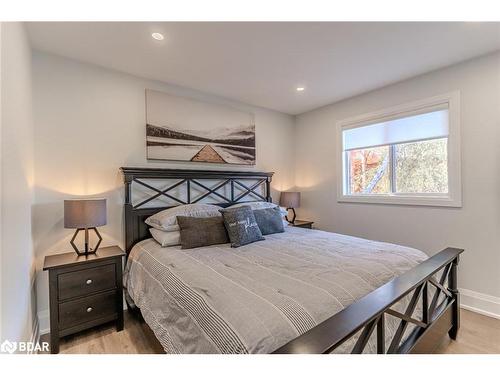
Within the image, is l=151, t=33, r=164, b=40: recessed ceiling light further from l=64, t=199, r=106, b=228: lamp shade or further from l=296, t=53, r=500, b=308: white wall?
l=296, t=53, r=500, b=308: white wall

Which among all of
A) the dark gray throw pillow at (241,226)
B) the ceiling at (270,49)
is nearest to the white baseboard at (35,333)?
the dark gray throw pillow at (241,226)

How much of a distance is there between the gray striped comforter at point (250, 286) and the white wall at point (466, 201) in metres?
1.02

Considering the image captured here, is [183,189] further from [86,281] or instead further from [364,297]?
[364,297]

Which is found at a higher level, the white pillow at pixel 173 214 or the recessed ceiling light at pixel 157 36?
the recessed ceiling light at pixel 157 36

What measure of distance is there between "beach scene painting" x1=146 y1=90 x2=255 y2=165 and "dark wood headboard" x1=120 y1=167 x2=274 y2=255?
0.69ft

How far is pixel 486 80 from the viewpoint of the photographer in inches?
94.1

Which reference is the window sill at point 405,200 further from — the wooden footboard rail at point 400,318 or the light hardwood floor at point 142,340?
the light hardwood floor at point 142,340

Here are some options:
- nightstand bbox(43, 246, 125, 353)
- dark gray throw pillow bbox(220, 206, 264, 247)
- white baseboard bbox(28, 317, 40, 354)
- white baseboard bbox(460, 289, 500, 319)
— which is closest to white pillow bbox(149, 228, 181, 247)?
nightstand bbox(43, 246, 125, 353)

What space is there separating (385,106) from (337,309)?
282cm

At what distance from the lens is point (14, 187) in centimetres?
139

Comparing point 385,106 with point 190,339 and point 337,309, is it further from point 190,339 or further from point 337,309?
point 190,339

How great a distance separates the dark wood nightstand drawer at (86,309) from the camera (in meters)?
1.95

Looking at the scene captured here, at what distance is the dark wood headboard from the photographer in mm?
2594
